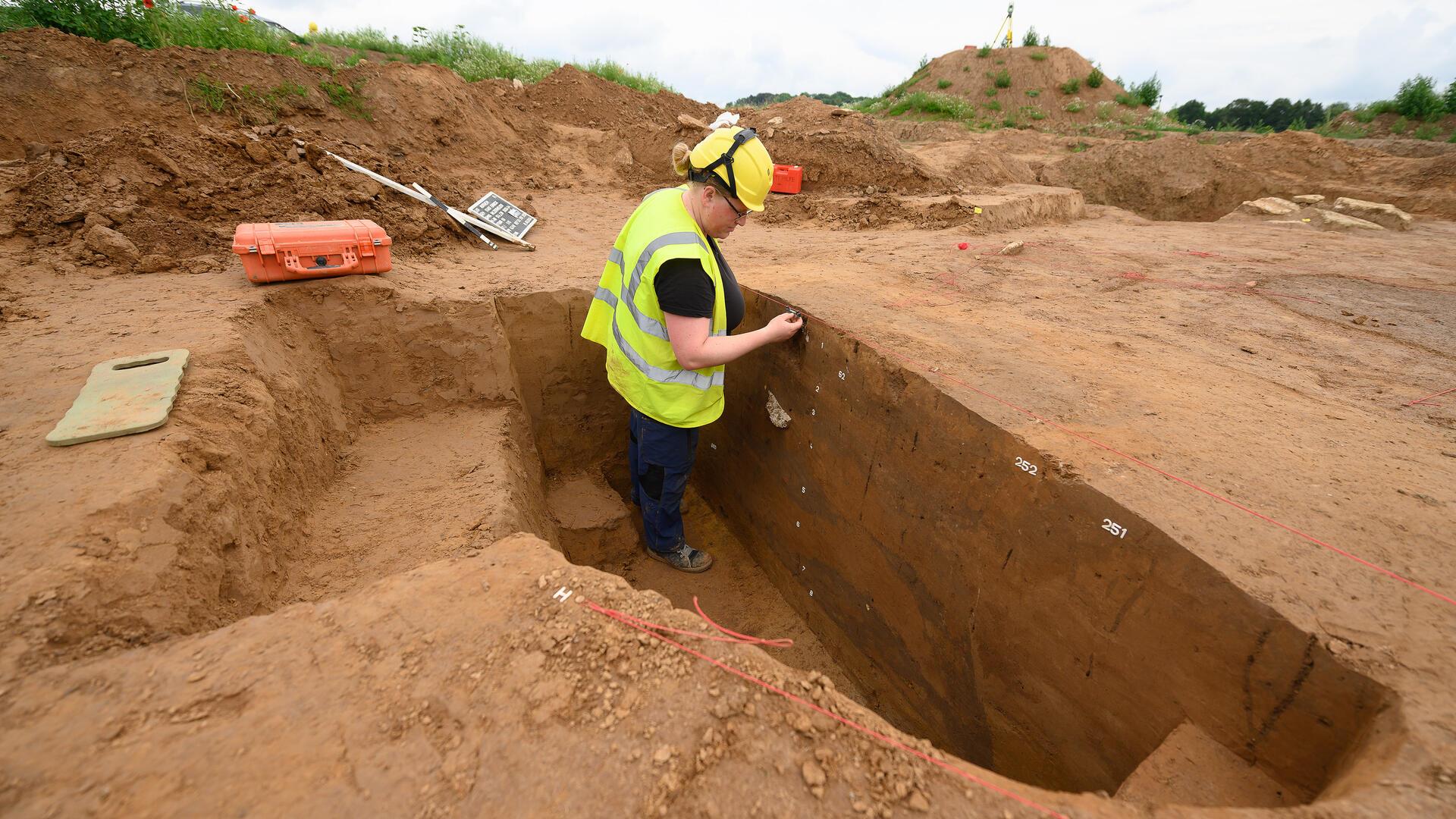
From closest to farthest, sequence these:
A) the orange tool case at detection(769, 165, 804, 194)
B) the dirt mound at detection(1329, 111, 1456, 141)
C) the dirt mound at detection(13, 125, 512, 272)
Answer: the dirt mound at detection(13, 125, 512, 272) → the orange tool case at detection(769, 165, 804, 194) → the dirt mound at detection(1329, 111, 1456, 141)

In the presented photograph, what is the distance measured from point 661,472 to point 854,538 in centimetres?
111

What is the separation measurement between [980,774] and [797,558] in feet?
7.71

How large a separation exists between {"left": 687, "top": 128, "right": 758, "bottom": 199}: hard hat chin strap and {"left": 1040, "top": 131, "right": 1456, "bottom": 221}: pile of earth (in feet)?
27.8

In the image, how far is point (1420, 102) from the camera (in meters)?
10.2

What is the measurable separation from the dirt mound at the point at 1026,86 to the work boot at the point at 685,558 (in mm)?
14817

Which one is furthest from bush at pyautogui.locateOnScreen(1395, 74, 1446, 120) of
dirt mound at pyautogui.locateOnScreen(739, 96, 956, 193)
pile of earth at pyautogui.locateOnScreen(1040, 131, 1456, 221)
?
dirt mound at pyautogui.locateOnScreen(739, 96, 956, 193)

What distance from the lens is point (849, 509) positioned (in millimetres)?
3084

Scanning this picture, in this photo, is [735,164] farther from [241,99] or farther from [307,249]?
[241,99]

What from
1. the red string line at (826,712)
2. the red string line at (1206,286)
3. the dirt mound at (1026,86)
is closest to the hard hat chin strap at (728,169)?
the red string line at (826,712)

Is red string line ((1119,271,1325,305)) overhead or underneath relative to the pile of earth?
underneath

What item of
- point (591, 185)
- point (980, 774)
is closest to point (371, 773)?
point (980, 774)

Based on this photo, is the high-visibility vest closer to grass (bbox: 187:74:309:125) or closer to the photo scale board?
the photo scale board

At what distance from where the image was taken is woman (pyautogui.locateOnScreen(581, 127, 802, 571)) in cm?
225

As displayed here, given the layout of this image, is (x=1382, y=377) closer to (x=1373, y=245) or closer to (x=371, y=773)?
(x=1373, y=245)
